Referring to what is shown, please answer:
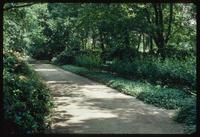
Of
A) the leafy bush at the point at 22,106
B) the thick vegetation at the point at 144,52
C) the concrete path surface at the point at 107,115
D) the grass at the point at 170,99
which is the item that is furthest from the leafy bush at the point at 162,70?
the leafy bush at the point at 22,106

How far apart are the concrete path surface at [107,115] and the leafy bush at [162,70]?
9.15 ft

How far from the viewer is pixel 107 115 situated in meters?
12.9

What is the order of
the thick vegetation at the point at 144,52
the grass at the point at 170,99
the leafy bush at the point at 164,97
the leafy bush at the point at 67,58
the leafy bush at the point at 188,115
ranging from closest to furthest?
1. the leafy bush at the point at 188,115
2. the grass at the point at 170,99
3. the leafy bush at the point at 164,97
4. the thick vegetation at the point at 144,52
5. the leafy bush at the point at 67,58

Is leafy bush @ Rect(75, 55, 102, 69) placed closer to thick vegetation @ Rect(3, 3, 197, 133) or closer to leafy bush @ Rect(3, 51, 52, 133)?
thick vegetation @ Rect(3, 3, 197, 133)

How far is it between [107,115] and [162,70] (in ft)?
26.9

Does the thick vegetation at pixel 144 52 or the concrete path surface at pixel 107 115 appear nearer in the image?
the concrete path surface at pixel 107 115

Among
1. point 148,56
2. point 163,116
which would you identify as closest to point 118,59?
point 148,56

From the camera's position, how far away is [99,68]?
3431 cm

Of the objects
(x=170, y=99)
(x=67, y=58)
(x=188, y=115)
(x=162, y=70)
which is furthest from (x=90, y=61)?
(x=188, y=115)

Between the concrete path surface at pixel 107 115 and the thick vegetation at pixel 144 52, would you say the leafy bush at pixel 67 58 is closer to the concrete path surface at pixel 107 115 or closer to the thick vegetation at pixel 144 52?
the thick vegetation at pixel 144 52

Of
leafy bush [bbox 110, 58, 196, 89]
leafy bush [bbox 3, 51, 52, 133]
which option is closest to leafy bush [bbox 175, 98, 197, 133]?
leafy bush [bbox 3, 51, 52, 133]

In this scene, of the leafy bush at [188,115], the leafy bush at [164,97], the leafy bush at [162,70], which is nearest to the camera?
the leafy bush at [188,115]

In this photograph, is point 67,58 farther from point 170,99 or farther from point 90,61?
point 170,99

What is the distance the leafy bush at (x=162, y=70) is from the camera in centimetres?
1770
